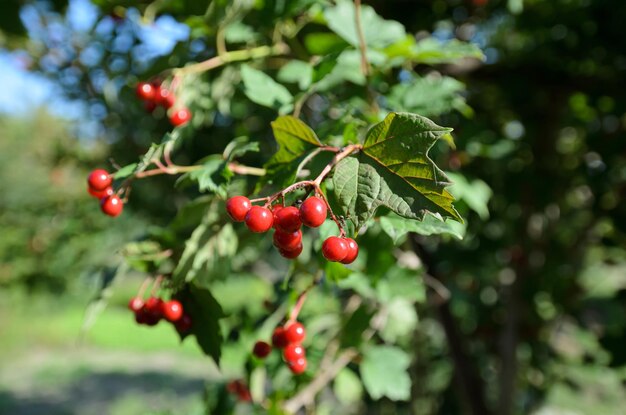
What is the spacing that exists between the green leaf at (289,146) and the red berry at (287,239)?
121mm

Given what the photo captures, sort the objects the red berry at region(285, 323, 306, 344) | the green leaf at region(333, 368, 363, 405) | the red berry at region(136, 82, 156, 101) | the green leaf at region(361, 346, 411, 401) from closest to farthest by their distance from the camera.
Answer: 1. the red berry at region(285, 323, 306, 344)
2. the red berry at region(136, 82, 156, 101)
3. the green leaf at region(361, 346, 411, 401)
4. the green leaf at region(333, 368, 363, 405)

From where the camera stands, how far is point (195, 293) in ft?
3.84

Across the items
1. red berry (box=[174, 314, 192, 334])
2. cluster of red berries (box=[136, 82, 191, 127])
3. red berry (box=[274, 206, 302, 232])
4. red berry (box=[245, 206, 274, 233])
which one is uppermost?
red berry (box=[245, 206, 274, 233])

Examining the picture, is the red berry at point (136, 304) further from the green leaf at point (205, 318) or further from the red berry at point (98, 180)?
the red berry at point (98, 180)

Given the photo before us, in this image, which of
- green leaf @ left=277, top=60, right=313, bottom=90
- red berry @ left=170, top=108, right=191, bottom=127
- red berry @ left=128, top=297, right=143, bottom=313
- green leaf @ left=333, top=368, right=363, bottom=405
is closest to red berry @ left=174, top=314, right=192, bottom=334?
red berry @ left=128, top=297, right=143, bottom=313

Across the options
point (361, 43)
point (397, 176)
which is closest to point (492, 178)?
point (361, 43)

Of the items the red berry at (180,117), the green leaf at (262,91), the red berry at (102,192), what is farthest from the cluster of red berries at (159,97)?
the red berry at (102,192)

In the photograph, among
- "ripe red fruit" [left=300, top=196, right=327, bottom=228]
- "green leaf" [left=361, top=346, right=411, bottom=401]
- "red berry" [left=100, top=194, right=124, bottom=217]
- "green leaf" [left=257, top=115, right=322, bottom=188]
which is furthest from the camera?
"green leaf" [left=361, top=346, right=411, bottom=401]

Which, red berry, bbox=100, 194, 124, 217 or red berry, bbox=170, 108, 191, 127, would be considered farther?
red berry, bbox=170, 108, 191, 127

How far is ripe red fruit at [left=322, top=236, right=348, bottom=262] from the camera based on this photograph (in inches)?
31.2

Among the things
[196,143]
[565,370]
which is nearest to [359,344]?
[196,143]

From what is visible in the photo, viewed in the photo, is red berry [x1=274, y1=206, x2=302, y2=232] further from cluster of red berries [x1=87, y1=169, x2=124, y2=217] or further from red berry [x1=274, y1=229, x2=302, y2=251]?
cluster of red berries [x1=87, y1=169, x2=124, y2=217]

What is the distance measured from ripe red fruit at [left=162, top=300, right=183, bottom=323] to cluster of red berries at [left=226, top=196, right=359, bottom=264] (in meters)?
0.41

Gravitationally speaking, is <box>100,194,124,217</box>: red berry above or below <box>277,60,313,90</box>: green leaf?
above
